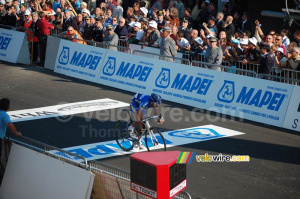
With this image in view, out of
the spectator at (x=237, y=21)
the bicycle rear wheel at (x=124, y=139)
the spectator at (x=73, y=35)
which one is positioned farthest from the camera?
the spectator at (x=73, y=35)

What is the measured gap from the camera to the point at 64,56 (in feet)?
69.5

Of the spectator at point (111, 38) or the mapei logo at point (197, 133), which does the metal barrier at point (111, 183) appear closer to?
the mapei logo at point (197, 133)

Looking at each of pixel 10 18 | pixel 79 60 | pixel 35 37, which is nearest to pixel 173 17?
pixel 79 60

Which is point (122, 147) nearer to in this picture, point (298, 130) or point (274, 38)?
point (298, 130)

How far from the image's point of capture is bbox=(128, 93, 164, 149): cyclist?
1221 centimetres

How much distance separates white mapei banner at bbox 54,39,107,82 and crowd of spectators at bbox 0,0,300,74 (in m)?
0.48

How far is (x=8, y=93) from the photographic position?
18609 mm

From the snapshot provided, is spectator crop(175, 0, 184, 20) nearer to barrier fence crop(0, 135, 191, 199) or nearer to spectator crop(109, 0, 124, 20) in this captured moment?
spectator crop(109, 0, 124, 20)

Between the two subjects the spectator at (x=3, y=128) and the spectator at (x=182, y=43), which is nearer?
the spectator at (x=3, y=128)

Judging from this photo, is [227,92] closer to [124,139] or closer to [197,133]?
[197,133]

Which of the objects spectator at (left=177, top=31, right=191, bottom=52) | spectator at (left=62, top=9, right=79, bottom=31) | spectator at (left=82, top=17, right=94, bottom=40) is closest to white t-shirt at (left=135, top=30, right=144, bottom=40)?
spectator at (left=177, top=31, right=191, bottom=52)

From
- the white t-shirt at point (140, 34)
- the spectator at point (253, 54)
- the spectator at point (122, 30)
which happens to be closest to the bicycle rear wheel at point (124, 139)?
the spectator at point (253, 54)

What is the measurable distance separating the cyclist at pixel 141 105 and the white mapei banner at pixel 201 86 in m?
3.99

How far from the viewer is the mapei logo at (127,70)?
18.4 metres
